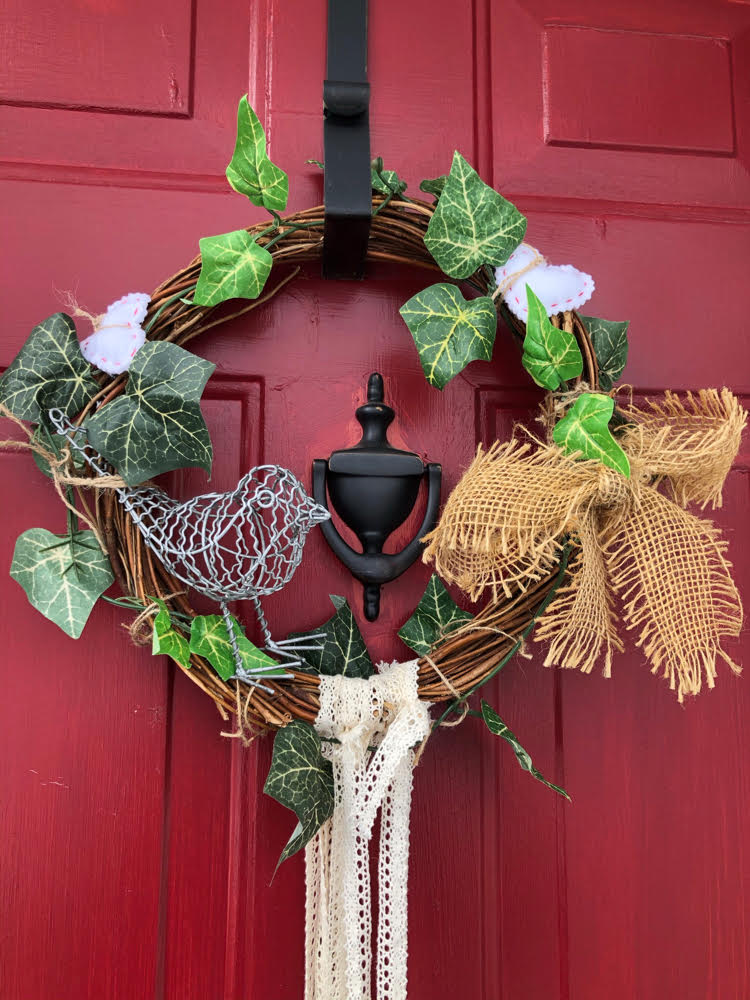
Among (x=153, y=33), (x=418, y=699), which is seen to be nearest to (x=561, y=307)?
(x=418, y=699)

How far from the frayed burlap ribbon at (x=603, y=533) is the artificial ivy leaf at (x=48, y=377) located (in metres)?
0.33

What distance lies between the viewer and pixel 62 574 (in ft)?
2.23

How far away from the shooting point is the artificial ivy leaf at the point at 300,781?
0.61m

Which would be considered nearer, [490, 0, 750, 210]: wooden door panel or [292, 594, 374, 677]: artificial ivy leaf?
[292, 594, 374, 677]: artificial ivy leaf

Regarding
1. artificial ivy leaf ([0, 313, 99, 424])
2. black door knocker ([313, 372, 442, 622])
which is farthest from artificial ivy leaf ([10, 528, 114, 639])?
black door knocker ([313, 372, 442, 622])

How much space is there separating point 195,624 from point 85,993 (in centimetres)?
36

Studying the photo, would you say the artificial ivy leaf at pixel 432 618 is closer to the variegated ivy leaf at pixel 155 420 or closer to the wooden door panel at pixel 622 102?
the variegated ivy leaf at pixel 155 420

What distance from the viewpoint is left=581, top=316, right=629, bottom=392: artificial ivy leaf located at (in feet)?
2.45

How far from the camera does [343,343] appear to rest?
2.61ft

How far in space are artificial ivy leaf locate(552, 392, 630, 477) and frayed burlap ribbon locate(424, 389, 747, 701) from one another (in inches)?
1.1

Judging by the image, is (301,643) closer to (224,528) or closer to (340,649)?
(340,649)

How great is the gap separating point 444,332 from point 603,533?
0.22 metres

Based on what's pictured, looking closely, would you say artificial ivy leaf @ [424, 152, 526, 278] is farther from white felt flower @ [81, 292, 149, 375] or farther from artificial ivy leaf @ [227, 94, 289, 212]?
white felt flower @ [81, 292, 149, 375]

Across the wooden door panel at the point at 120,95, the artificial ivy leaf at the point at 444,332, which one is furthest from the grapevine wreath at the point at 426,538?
the wooden door panel at the point at 120,95
